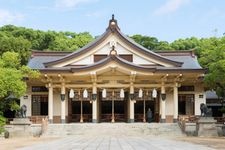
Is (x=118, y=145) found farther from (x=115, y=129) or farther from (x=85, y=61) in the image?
(x=85, y=61)

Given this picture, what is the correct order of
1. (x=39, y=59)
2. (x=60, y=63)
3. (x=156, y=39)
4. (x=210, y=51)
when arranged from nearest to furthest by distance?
(x=210, y=51), (x=60, y=63), (x=39, y=59), (x=156, y=39)

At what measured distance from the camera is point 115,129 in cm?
3142

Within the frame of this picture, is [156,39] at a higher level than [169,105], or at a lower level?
higher

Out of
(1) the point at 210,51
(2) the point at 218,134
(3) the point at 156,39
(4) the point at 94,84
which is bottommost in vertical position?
(2) the point at 218,134

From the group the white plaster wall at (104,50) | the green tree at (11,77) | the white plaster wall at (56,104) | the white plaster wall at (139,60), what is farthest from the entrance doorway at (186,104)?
the green tree at (11,77)

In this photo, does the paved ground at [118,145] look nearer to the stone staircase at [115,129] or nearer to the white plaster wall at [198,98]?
the stone staircase at [115,129]

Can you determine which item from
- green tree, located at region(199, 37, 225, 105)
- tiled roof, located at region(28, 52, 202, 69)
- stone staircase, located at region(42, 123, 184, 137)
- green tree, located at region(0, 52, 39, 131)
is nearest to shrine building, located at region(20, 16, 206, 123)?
tiled roof, located at region(28, 52, 202, 69)

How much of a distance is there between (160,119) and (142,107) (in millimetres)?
2735

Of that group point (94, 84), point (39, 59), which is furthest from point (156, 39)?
point (94, 84)

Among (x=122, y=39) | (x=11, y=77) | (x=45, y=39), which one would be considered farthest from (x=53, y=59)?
(x=45, y=39)

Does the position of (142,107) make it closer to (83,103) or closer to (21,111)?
(83,103)

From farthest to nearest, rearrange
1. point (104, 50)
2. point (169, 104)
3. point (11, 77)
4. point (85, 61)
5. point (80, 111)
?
point (104, 50), point (80, 111), point (85, 61), point (169, 104), point (11, 77)

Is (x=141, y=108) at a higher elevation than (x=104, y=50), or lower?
lower

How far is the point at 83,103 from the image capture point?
3753 cm
